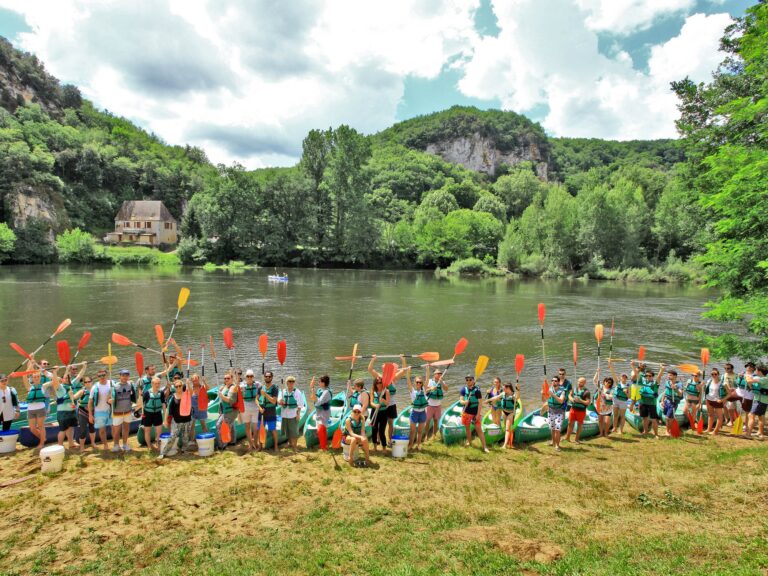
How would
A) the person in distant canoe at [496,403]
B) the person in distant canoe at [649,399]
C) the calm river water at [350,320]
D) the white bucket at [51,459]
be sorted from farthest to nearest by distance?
the calm river water at [350,320], the person in distant canoe at [649,399], the person in distant canoe at [496,403], the white bucket at [51,459]

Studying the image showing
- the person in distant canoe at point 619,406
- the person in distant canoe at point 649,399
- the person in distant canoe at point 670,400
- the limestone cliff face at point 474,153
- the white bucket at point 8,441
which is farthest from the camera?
the limestone cliff face at point 474,153

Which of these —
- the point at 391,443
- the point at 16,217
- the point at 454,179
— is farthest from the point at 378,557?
the point at 454,179

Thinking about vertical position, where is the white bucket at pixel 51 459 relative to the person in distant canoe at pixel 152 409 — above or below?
below

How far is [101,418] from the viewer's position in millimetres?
8891

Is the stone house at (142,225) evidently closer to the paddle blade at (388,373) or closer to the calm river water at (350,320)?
the calm river water at (350,320)

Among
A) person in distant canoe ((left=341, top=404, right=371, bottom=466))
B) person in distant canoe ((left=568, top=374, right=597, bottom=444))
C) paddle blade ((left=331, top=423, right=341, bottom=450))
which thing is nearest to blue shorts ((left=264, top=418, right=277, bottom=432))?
paddle blade ((left=331, top=423, right=341, bottom=450))

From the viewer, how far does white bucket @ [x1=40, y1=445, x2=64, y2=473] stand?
779cm

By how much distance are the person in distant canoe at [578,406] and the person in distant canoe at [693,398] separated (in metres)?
2.99

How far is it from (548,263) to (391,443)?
212ft

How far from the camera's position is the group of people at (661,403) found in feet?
32.5

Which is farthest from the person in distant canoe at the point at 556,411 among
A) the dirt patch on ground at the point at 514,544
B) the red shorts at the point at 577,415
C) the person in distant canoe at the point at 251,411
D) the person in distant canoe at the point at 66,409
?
the person in distant canoe at the point at 66,409

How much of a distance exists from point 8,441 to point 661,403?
14.2 m

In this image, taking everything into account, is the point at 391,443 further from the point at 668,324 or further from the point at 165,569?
the point at 668,324

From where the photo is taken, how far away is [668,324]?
94.2ft
